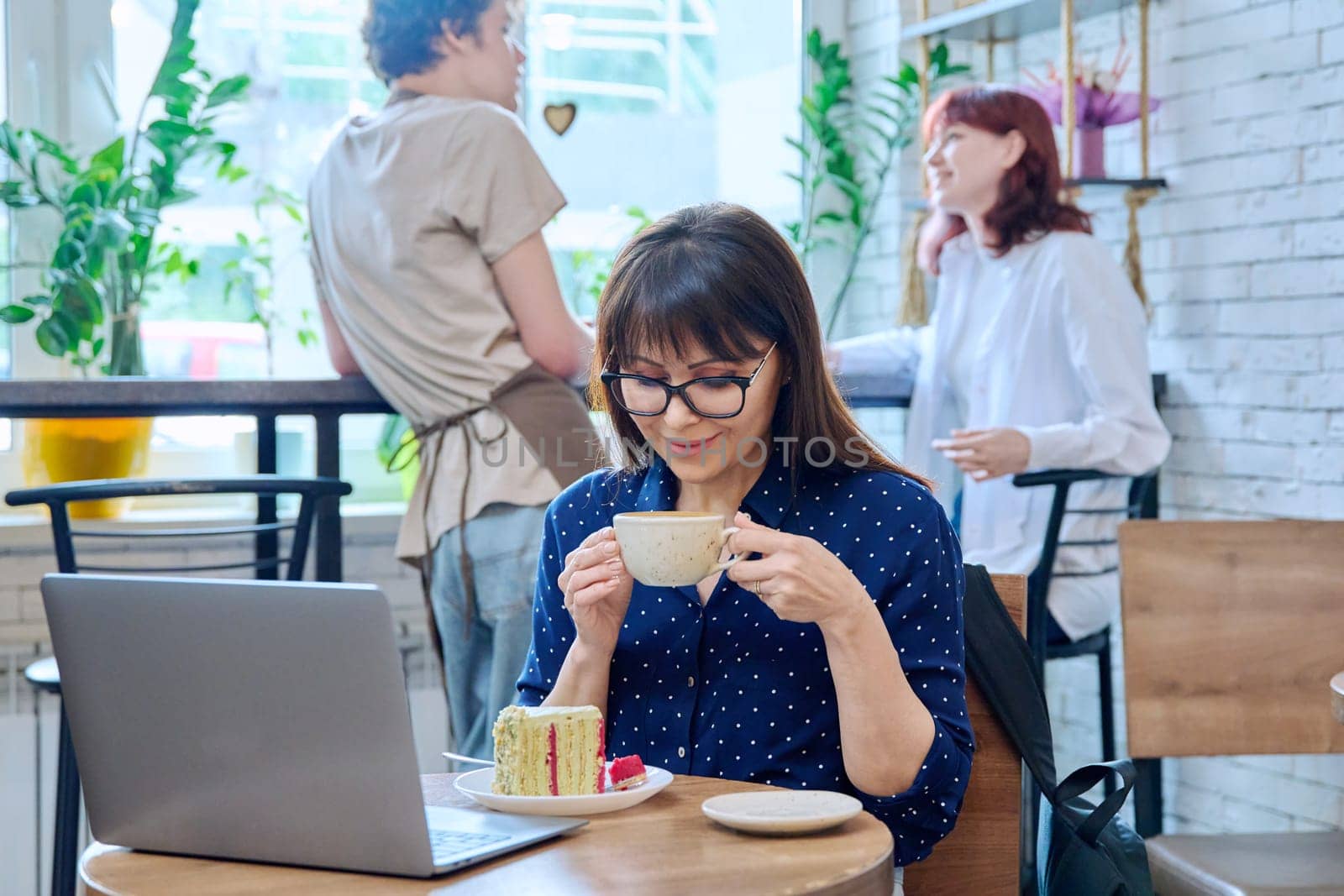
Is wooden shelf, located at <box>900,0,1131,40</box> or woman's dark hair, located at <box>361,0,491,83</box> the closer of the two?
woman's dark hair, located at <box>361,0,491,83</box>

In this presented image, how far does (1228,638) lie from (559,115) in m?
2.11

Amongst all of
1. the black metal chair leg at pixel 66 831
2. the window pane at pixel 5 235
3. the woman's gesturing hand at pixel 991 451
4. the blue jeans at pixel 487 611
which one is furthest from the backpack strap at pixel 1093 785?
the window pane at pixel 5 235

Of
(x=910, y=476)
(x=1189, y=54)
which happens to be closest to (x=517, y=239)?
(x=910, y=476)

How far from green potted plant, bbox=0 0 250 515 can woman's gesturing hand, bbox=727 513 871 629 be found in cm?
208

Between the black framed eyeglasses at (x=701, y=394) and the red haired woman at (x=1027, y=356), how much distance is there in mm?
1281

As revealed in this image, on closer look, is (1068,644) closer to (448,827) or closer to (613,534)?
(613,534)

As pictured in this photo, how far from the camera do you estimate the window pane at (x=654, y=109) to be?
12.3 feet

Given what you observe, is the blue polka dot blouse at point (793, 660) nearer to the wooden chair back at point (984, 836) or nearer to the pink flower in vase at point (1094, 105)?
the wooden chair back at point (984, 836)

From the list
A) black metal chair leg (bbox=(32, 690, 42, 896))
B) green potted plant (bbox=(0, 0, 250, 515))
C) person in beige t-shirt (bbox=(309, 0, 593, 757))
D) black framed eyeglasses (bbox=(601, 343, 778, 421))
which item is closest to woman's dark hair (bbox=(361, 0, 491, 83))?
person in beige t-shirt (bbox=(309, 0, 593, 757))

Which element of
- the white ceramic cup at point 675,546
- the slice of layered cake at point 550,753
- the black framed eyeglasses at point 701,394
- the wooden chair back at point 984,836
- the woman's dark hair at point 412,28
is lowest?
the wooden chair back at point 984,836

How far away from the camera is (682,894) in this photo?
37.5 inches

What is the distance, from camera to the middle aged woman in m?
1.31

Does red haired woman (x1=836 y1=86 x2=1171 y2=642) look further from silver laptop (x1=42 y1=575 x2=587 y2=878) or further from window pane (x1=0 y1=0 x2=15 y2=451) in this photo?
window pane (x1=0 y1=0 x2=15 y2=451)

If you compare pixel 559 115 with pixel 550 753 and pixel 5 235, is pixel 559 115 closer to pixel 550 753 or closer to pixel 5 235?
pixel 5 235
